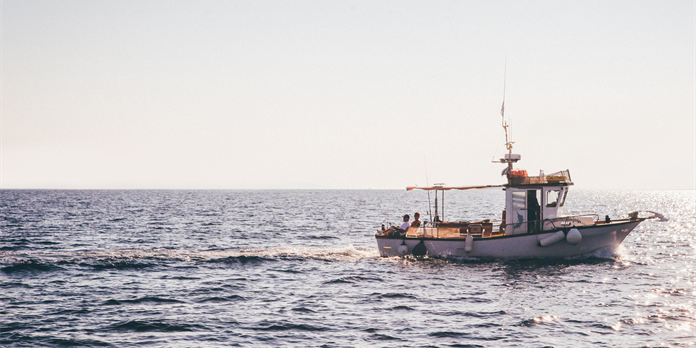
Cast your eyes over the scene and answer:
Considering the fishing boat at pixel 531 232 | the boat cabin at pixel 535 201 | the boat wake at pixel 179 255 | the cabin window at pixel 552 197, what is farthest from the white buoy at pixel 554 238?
the boat wake at pixel 179 255

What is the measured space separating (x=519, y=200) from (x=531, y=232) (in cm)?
173

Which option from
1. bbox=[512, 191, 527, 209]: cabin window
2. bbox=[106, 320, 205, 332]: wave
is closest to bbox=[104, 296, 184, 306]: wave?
bbox=[106, 320, 205, 332]: wave

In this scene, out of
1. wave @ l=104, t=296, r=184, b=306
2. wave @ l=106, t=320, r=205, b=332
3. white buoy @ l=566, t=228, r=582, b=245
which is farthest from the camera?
white buoy @ l=566, t=228, r=582, b=245

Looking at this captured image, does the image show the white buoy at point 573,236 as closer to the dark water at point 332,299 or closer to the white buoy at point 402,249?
the dark water at point 332,299

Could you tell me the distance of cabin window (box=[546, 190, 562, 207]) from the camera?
25.4 m

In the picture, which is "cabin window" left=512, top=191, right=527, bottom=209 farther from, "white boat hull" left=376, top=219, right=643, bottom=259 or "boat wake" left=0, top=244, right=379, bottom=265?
"boat wake" left=0, top=244, right=379, bottom=265

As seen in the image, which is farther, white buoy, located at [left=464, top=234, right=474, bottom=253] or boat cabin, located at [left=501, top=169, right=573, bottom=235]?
boat cabin, located at [left=501, top=169, right=573, bottom=235]

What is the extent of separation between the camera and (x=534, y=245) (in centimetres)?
2466

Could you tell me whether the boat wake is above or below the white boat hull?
below

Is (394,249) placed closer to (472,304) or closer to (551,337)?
(472,304)

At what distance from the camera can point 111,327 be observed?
583 inches

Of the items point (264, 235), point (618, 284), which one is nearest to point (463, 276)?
point (618, 284)

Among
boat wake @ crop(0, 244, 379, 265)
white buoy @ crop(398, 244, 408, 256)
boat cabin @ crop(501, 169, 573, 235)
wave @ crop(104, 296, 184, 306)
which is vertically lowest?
wave @ crop(104, 296, 184, 306)

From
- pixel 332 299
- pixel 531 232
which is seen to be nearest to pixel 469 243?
pixel 531 232
